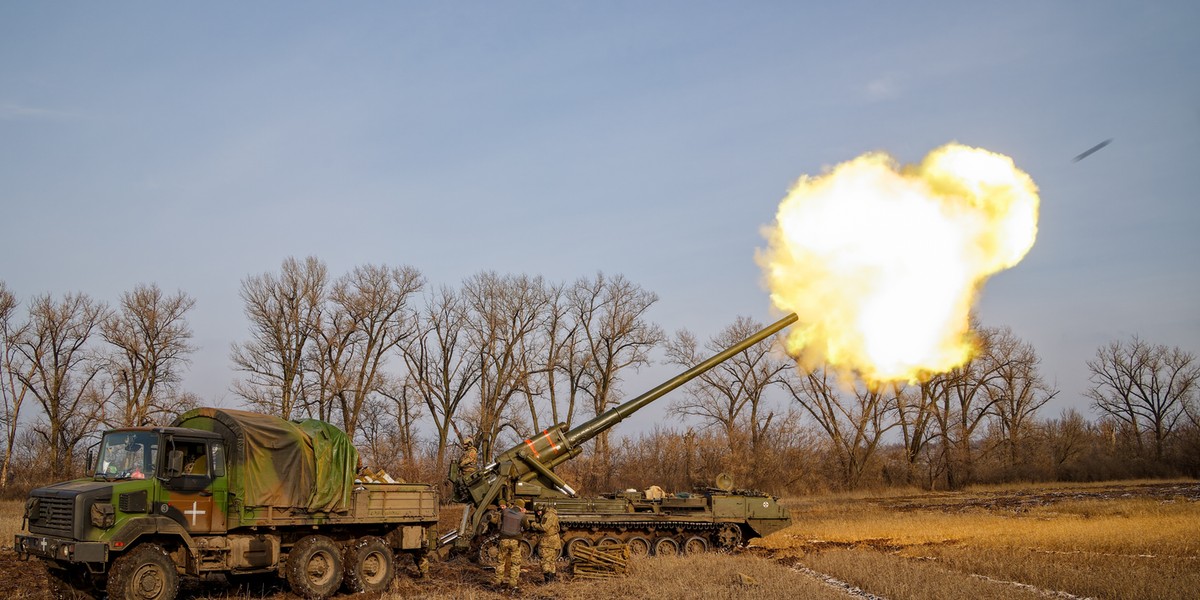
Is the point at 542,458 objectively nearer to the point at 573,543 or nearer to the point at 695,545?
the point at 573,543

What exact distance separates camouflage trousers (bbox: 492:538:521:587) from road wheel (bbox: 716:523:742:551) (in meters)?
7.84

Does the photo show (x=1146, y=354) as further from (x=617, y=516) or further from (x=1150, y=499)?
(x=617, y=516)

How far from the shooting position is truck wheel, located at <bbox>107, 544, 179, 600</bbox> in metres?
13.1

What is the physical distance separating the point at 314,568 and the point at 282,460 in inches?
79.9

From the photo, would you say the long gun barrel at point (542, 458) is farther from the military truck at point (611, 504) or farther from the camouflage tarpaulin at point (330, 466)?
the camouflage tarpaulin at point (330, 466)

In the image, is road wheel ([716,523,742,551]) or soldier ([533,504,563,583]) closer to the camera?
soldier ([533,504,563,583])

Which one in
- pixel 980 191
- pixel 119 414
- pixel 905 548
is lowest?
pixel 905 548

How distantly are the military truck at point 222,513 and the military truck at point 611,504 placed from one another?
3419 mm

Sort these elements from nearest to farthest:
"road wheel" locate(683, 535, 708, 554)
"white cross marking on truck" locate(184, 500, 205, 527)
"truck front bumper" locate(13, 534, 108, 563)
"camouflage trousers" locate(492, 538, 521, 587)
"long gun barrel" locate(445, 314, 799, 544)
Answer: "truck front bumper" locate(13, 534, 108, 563) → "white cross marking on truck" locate(184, 500, 205, 527) → "camouflage trousers" locate(492, 538, 521, 587) → "long gun barrel" locate(445, 314, 799, 544) → "road wheel" locate(683, 535, 708, 554)

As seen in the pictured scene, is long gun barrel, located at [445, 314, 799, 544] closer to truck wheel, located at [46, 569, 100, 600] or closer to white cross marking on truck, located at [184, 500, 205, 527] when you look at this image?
white cross marking on truck, located at [184, 500, 205, 527]

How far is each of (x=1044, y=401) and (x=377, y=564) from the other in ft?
179

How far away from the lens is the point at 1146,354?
228 ft

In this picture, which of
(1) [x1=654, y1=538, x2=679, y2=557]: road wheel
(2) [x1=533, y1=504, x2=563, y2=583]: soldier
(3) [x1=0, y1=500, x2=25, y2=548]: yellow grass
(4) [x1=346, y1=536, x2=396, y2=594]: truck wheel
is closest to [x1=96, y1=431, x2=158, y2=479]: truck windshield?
(4) [x1=346, y1=536, x2=396, y2=594]: truck wheel

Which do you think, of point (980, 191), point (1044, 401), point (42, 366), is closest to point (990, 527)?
point (980, 191)
